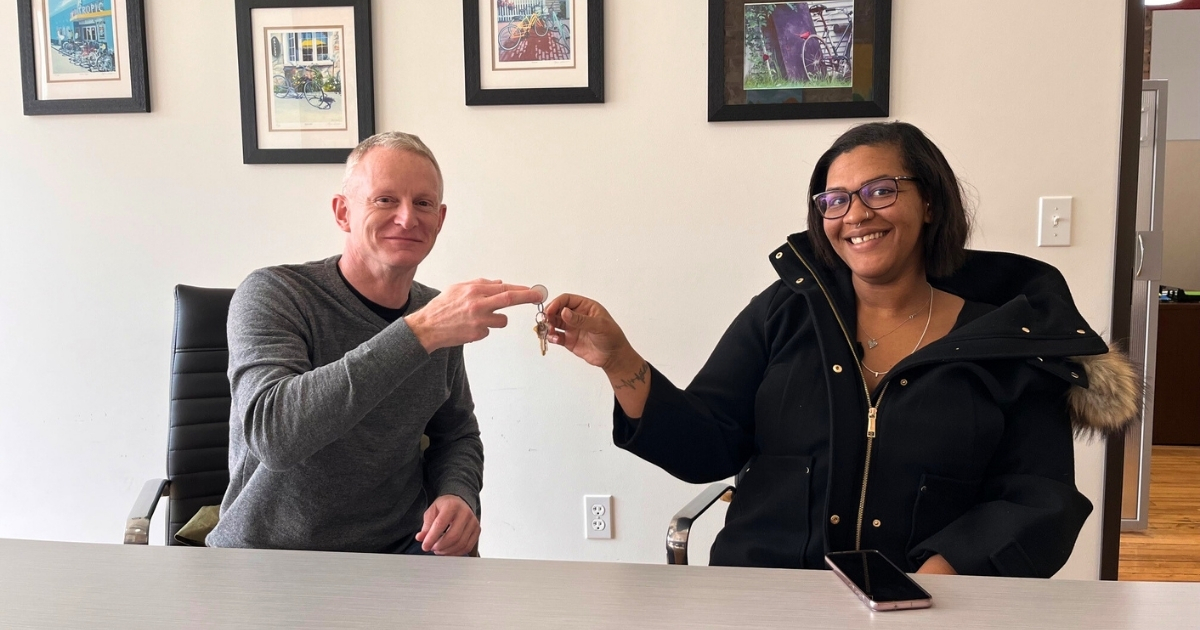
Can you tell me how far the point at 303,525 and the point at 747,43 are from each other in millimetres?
1605

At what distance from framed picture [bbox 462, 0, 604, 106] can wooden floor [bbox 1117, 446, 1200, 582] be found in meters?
2.01

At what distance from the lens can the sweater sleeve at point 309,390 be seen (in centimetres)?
122

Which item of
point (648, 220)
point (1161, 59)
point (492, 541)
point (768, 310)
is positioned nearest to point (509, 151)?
point (648, 220)

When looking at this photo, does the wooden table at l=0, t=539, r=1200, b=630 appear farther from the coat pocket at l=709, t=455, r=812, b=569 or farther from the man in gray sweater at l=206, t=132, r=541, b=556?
the coat pocket at l=709, t=455, r=812, b=569

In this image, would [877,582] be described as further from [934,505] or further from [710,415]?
[710,415]

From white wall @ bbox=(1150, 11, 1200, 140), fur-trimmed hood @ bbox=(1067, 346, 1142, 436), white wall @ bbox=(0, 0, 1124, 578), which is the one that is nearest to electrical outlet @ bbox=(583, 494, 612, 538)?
white wall @ bbox=(0, 0, 1124, 578)

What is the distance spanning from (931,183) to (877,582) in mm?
874

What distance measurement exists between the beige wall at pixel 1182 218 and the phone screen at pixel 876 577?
20.6 feet

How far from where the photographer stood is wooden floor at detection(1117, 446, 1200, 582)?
277 centimetres

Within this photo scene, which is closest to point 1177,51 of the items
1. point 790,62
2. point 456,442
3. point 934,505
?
point 790,62

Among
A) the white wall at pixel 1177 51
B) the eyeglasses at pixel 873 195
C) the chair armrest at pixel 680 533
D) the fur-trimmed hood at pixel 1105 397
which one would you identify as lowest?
the chair armrest at pixel 680 533

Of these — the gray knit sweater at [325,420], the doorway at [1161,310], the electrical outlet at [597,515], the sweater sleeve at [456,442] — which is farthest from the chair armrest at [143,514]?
the doorway at [1161,310]

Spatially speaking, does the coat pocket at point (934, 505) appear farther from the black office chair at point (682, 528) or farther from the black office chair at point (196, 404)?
the black office chair at point (196, 404)

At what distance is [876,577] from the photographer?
832mm
